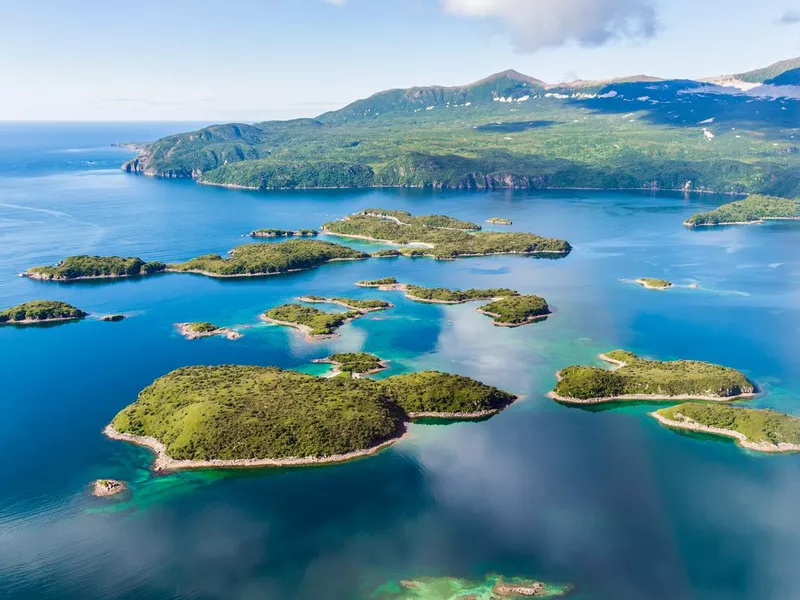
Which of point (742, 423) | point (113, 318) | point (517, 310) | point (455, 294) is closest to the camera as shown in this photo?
point (742, 423)

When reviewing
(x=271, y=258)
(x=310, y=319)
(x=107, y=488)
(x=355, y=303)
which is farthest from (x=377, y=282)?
(x=107, y=488)

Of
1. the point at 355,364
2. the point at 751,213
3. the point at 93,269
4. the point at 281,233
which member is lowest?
the point at 355,364

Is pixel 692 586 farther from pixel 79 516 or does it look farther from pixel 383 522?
pixel 79 516

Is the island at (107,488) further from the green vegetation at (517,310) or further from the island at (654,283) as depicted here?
the island at (654,283)

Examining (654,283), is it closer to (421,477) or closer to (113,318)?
(421,477)

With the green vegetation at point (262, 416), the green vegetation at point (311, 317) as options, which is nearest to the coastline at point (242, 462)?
the green vegetation at point (262, 416)
